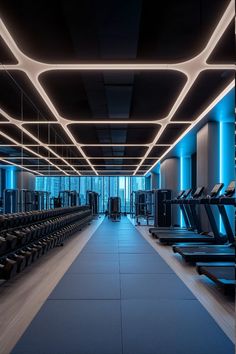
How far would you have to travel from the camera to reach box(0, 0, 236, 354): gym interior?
2.30 m

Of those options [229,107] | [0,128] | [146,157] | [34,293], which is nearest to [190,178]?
[146,157]

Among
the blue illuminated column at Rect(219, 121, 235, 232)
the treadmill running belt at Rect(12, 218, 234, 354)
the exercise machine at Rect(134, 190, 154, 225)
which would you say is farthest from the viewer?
the exercise machine at Rect(134, 190, 154, 225)

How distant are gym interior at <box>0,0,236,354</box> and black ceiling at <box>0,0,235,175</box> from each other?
0.02 metres

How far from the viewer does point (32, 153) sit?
488 inches

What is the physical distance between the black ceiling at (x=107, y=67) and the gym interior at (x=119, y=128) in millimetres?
20

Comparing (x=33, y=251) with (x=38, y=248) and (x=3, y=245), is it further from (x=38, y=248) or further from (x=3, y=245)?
(x=3, y=245)

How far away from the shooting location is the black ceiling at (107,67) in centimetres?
313

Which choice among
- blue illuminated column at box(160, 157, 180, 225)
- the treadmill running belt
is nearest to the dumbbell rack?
the treadmill running belt

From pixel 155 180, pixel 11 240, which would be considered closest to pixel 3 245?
pixel 11 240

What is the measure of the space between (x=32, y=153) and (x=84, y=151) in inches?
90.0

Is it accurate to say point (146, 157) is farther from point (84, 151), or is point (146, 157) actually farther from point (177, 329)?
point (177, 329)

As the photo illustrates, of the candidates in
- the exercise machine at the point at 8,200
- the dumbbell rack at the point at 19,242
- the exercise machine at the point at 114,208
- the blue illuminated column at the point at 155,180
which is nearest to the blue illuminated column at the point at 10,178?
the exercise machine at the point at 8,200

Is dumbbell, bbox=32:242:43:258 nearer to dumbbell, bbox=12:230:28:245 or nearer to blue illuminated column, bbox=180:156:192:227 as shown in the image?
dumbbell, bbox=12:230:28:245

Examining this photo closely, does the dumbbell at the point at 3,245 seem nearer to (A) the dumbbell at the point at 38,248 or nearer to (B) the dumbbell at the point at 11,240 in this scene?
(B) the dumbbell at the point at 11,240
